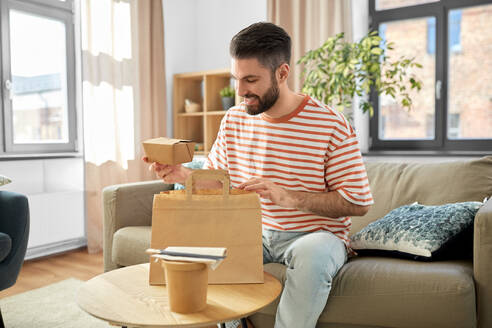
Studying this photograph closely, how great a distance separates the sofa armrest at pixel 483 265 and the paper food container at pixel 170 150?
84cm

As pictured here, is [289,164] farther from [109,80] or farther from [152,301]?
A: [109,80]

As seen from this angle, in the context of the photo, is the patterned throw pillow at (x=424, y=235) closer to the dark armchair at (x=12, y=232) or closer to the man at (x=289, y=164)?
the man at (x=289, y=164)

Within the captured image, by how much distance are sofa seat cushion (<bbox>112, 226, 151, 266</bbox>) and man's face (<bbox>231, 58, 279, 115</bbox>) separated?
0.88 meters

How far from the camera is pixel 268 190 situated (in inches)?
45.1

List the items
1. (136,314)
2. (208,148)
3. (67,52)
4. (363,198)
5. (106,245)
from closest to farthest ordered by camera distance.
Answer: (136,314), (363,198), (106,245), (67,52), (208,148)

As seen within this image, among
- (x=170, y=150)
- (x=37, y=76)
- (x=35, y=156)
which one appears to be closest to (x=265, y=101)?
(x=170, y=150)

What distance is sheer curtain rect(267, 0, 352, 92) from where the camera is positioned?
3.20 metres

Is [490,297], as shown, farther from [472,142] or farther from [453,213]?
[472,142]

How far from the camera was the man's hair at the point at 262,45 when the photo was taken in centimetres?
126

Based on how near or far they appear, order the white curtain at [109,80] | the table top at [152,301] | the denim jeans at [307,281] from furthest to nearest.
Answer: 1. the white curtain at [109,80]
2. the denim jeans at [307,281]
3. the table top at [152,301]

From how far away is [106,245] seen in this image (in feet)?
6.91

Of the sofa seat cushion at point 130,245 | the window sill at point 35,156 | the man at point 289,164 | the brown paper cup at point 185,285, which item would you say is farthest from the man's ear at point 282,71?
the window sill at point 35,156

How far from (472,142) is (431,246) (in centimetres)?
195

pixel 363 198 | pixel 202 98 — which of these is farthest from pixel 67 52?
pixel 363 198
